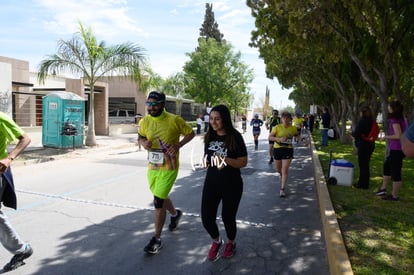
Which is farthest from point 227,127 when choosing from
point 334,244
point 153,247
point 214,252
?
point 334,244

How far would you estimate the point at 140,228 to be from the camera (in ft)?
15.8

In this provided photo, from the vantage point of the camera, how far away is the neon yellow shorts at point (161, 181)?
3.91 meters

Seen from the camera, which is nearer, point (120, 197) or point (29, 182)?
point (120, 197)

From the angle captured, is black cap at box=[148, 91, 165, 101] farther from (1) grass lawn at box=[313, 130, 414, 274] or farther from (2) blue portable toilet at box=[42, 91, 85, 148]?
(2) blue portable toilet at box=[42, 91, 85, 148]

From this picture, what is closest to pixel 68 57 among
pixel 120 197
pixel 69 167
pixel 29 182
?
pixel 69 167

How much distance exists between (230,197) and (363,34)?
790 cm

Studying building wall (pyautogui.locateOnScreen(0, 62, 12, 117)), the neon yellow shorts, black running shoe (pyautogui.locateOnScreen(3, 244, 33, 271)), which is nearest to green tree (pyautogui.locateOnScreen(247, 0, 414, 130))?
the neon yellow shorts

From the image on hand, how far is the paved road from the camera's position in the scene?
12.3ft

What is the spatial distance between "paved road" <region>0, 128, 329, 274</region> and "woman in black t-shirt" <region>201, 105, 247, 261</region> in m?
0.63

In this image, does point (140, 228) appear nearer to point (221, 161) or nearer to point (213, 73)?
point (221, 161)

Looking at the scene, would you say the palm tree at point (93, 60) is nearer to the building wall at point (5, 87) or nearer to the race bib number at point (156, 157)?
the building wall at point (5, 87)

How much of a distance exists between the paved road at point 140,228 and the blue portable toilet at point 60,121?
476cm

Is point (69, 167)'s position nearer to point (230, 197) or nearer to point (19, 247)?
point (19, 247)

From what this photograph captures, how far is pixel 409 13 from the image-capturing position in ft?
26.5
